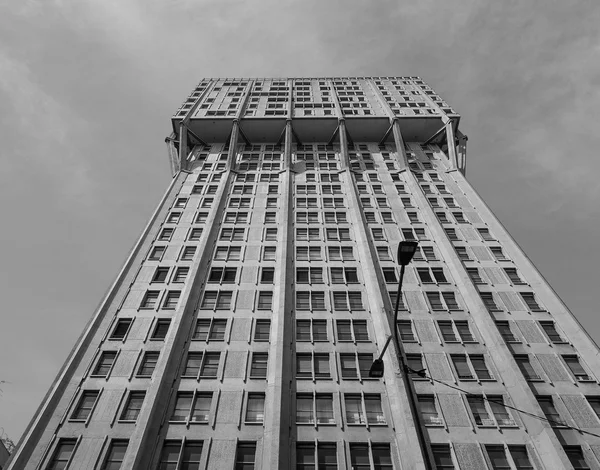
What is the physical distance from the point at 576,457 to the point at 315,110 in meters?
48.6

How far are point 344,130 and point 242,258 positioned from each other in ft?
84.5

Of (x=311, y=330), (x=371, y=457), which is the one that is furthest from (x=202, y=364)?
(x=371, y=457)

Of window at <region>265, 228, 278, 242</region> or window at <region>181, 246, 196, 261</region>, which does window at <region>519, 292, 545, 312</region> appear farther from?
window at <region>181, 246, 196, 261</region>

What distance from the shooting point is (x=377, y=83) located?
69.6 metres

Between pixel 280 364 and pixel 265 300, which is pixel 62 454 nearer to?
pixel 280 364

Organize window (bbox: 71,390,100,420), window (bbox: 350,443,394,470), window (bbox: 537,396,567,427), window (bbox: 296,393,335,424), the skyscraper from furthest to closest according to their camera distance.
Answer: window (bbox: 296,393,335,424)
window (bbox: 71,390,100,420)
window (bbox: 537,396,567,427)
the skyscraper
window (bbox: 350,443,394,470)

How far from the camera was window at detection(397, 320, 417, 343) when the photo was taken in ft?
94.2

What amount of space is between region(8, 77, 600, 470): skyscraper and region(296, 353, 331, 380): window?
127 mm

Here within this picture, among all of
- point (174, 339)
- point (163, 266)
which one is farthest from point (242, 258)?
point (174, 339)

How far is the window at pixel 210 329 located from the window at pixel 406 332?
12.1m

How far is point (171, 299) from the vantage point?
31922mm

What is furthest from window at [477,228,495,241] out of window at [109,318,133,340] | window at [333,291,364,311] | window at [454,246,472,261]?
window at [109,318,133,340]

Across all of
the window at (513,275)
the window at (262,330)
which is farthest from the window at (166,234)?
the window at (513,275)

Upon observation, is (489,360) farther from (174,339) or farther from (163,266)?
(163,266)
